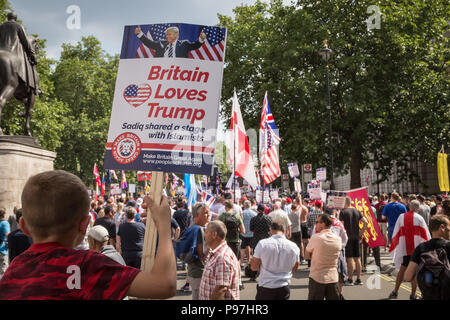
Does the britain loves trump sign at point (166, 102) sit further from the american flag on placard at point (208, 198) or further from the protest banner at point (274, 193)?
the protest banner at point (274, 193)

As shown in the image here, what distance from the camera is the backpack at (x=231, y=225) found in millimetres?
10476

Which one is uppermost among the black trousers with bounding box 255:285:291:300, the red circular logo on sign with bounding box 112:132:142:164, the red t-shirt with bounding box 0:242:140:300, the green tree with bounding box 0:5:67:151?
the green tree with bounding box 0:5:67:151

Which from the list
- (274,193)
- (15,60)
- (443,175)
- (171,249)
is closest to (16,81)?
(15,60)

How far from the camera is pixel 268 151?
42.8ft

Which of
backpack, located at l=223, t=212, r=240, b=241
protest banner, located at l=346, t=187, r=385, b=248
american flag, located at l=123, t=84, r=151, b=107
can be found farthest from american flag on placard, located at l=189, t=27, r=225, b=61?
protest banner, located at l=346, t=187, r=385, b=248

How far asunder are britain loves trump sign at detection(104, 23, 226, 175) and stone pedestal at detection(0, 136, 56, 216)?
828 centimetres

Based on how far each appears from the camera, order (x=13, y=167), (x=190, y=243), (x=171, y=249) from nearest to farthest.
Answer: (x=171, y=249)
(x=190, y=243)
(x=13, y=167)

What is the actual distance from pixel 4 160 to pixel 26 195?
32.1 feet

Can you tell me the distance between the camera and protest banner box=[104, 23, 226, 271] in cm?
314

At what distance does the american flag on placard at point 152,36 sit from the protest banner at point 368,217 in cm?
859

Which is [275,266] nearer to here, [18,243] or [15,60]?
[18,243]

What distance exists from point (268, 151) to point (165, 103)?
10.0 meters

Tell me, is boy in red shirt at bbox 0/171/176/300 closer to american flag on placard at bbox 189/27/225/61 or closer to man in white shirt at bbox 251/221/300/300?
american flag on placard at bbox 189/27/225/61
